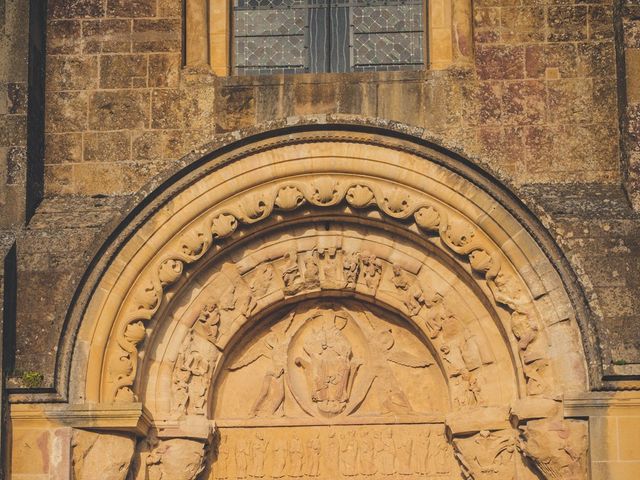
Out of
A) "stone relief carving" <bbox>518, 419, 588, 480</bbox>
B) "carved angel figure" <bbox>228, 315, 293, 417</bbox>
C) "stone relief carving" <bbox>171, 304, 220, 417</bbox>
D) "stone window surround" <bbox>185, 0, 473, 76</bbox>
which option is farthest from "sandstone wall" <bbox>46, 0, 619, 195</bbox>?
"stone relief carving" <bbox>518, 419, 588, 480</bbox>

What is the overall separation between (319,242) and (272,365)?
1407mm

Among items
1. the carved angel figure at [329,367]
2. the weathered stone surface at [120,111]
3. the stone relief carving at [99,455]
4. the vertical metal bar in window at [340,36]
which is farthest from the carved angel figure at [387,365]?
the weathered stone surface at [120,111]

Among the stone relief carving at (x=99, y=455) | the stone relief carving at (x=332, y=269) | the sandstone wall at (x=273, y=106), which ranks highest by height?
the sandstone wall at (x=273, y=106)

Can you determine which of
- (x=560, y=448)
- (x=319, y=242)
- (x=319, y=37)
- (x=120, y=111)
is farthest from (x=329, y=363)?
(x=319, y=37)

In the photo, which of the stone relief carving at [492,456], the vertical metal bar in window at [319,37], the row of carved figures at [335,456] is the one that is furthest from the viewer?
the vertical metal bar in window at [319,37]

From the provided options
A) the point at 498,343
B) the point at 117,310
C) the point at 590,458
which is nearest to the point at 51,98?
the point at 117,310

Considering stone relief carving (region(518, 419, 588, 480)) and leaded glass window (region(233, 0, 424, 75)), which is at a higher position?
leaded glass window (region(233, 0, 424, 75))

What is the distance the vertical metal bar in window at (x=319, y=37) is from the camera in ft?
61.3

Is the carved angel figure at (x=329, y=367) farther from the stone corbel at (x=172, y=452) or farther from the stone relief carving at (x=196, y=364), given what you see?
the stone corbel at (x=172, y=452)

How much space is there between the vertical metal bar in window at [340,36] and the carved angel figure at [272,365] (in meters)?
2.79

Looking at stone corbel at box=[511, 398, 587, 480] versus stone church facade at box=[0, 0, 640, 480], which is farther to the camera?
stone church facade at box=[0, 0, 640, 480]

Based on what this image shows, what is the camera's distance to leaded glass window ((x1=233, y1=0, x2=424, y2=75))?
1869 cm

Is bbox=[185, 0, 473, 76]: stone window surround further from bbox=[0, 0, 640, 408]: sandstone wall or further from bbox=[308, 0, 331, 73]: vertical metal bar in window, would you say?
bbox=[308, 0, 331, 73]: vertical metal bar in window

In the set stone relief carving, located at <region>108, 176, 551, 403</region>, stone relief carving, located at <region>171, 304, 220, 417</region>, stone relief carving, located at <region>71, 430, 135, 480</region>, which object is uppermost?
stone relief carving, located at <region>108, 176, 551, 403</region>
